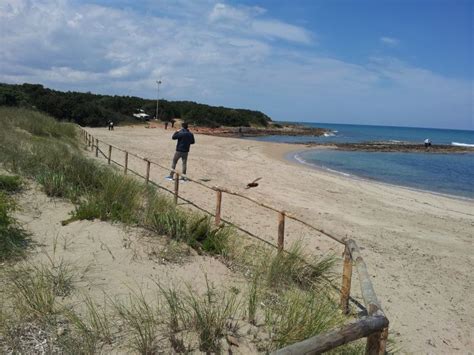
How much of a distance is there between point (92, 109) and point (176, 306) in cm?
5030

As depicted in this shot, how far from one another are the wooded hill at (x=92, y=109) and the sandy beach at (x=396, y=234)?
28.6 meters

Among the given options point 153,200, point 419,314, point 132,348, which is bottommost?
point 419,314

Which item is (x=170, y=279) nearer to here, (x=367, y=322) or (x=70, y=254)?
(x=70, y=254)

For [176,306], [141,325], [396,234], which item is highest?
[176,306]

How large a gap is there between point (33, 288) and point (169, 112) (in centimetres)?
6465

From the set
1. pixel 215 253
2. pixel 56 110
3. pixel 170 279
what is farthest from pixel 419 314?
pixel 56 110

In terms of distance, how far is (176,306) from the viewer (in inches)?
144

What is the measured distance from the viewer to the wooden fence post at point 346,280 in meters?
4.80

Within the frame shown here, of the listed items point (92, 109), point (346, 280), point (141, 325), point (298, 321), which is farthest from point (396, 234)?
point (92, 109)

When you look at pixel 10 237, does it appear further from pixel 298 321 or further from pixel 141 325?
pixel 298 321

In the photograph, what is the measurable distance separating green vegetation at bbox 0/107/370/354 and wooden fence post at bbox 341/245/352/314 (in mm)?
198

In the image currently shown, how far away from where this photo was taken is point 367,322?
262 cm

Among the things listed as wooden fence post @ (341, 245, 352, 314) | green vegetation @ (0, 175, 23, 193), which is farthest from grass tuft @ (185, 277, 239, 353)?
green vegetation @ (0, 175, 23, 193)

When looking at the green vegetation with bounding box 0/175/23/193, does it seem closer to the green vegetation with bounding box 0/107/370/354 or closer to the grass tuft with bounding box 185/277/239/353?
the green vegetation with bounding box 0/107/370/354
